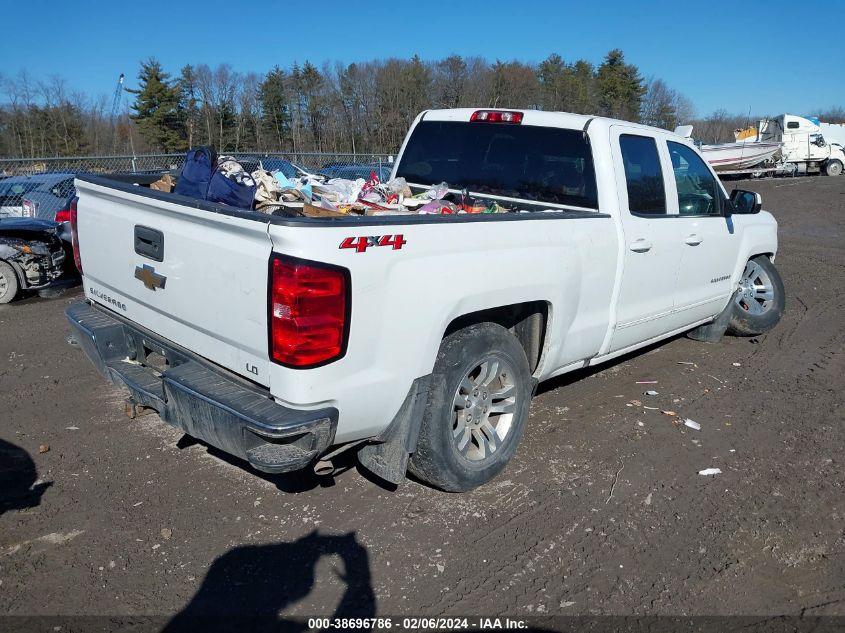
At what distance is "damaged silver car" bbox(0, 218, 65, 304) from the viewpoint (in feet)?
28.3

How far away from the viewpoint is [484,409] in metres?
4.00

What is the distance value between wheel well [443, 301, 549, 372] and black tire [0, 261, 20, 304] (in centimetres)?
716

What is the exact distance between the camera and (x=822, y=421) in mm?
5047

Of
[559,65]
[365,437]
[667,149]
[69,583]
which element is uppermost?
[559,65]

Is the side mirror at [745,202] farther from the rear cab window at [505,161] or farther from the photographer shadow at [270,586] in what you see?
the photographer shadow at [270,586]

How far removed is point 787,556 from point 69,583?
136 inches

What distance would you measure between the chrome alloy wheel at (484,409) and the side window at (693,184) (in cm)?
231

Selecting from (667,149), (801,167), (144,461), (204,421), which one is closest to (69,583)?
(204,421)

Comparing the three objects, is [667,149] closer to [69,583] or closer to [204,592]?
[204,592]

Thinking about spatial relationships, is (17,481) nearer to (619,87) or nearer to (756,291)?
(756,291)

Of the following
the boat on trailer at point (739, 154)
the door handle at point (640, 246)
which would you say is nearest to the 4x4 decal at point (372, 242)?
the door handle at point (640, 246)

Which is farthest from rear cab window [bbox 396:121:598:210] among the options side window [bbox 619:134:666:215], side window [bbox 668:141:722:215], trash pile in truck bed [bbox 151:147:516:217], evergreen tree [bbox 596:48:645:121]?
evergreen tree [bbox 596:48:645:121]

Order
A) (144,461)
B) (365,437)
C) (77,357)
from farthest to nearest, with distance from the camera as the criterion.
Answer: (77,357), (144,461), (365,437)

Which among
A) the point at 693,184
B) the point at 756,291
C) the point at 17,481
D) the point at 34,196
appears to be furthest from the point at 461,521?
the point at 34,196
